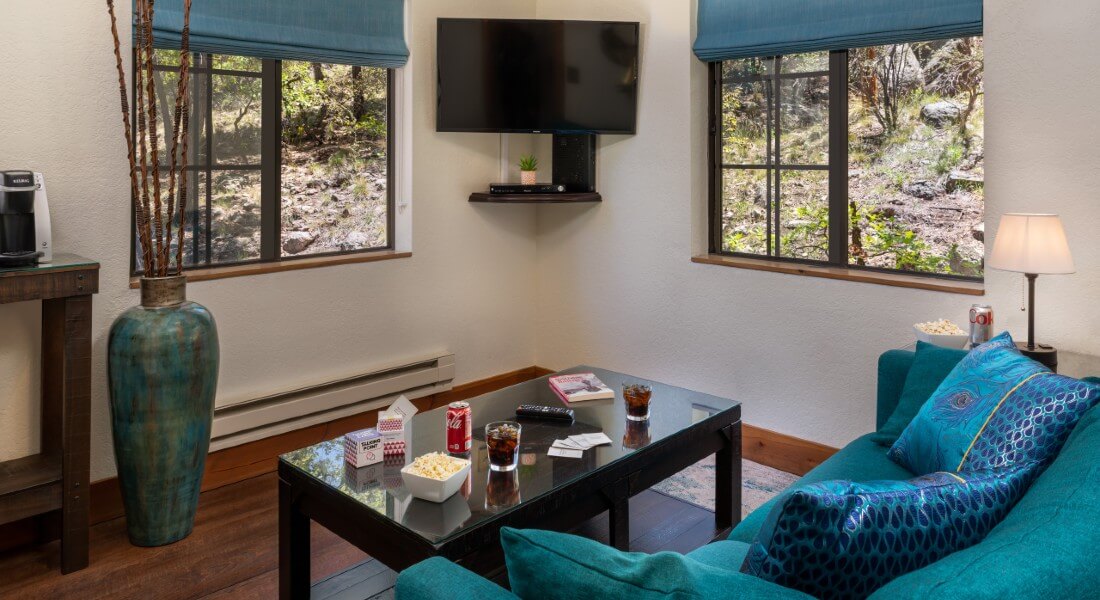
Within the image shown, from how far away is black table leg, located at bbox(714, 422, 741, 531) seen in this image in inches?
116

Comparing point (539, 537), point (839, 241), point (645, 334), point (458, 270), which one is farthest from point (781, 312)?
point (539, 537)

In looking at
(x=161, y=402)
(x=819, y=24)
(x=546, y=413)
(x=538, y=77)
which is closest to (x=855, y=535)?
(x=546, y=413)

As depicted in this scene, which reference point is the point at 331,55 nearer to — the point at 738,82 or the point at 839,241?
the point at 738,82

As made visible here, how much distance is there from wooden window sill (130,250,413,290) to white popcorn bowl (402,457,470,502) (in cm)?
169

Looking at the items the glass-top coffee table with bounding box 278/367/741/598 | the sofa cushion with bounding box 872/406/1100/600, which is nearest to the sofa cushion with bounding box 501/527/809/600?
the sofa cushion with bounding box 872/406/1100/600

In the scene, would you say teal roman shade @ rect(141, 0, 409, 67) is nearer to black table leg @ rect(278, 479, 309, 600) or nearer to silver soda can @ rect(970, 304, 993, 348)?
black table leg @ rect(278, 479, 309, 600)

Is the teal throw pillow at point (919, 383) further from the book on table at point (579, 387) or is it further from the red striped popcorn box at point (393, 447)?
the red striped popcorn box at point (393, 447)

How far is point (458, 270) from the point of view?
440cm

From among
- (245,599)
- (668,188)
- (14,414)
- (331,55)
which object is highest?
(331,55)

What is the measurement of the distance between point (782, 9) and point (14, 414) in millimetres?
3495

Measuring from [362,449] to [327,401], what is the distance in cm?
159

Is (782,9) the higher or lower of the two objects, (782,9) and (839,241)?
the higher

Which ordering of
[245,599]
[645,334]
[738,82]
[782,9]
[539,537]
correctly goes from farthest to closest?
→ 1. [645,334]
2. [738,82]
3. [782,9]
4. [245,599]
5. [539,537]

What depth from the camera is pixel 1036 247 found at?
261 cm
